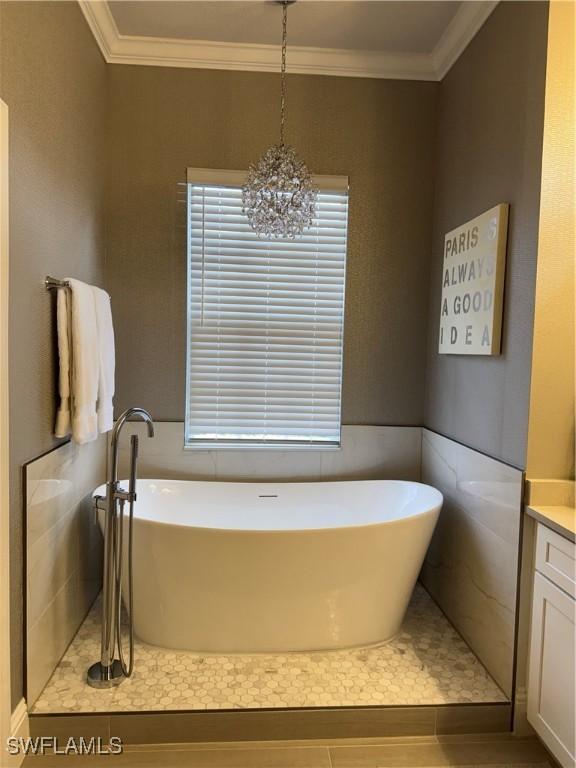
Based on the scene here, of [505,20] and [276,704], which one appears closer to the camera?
[276,704]

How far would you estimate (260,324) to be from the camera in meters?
2.84

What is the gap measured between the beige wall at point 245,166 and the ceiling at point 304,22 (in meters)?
0.19

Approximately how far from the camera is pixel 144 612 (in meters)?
2.12

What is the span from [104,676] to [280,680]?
0.67 m

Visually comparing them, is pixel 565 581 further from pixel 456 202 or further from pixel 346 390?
pixel 456 202

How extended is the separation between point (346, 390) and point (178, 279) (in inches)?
44.2

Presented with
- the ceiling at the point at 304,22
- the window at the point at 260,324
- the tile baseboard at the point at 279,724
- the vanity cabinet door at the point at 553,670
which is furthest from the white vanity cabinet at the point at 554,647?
the ceiling at the point at 304,22

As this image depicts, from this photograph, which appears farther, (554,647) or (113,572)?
(113,572)

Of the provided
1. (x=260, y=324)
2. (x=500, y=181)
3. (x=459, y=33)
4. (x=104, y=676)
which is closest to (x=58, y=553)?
(x=104, y=676)

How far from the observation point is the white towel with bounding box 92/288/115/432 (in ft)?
7.11

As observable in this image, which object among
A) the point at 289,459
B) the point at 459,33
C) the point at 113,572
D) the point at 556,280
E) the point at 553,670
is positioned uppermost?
Result: the point at 459,33

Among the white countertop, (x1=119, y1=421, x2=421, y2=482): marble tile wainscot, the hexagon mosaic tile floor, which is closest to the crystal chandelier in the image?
(x1=119, y1=421, x2=421, y2=482): marble tile wainscot

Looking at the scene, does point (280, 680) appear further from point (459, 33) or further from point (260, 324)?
point (459, 33)

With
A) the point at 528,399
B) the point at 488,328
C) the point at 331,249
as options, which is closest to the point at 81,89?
the point at 331,249
